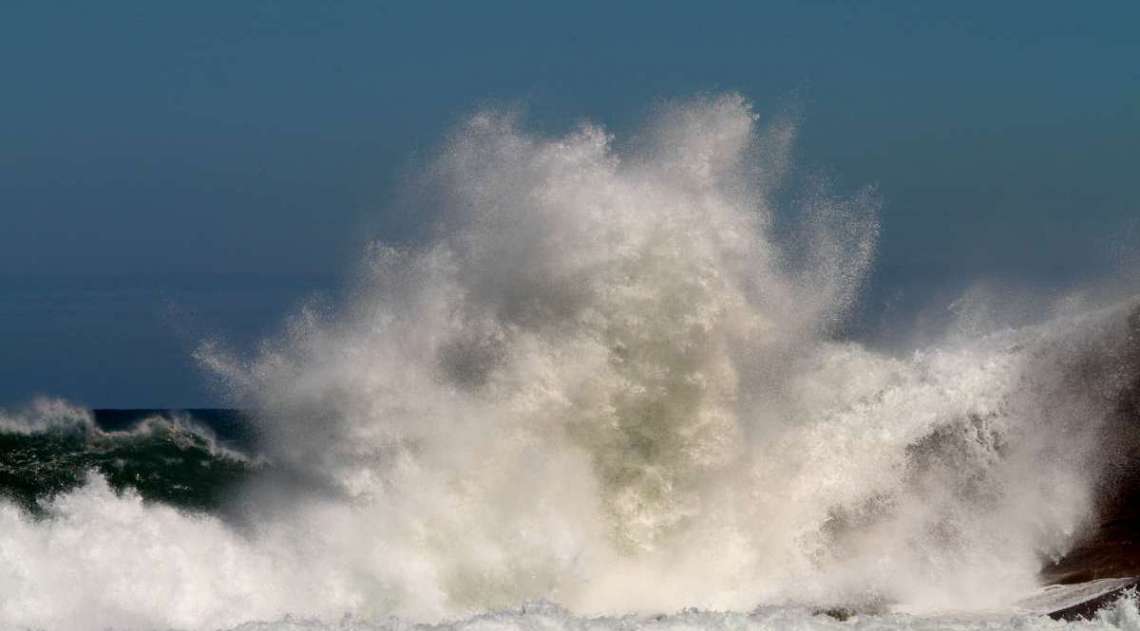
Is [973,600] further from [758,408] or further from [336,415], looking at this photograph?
[336,415]

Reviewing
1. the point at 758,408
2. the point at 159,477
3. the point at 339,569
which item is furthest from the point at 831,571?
the point at 159,477

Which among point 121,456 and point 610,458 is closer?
point 610,458

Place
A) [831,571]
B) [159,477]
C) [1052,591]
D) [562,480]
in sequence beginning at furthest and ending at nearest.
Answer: [159,477] → [562,480] → [831,571] → [1052,591]

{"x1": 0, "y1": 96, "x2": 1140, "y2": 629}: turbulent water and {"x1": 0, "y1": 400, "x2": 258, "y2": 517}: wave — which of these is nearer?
{"x1": 0, "y1": 96, "x2": 1140, "y2": 629}: turbulent water

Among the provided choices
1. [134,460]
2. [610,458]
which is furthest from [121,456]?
[610,458]

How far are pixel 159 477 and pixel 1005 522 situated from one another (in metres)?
19.4

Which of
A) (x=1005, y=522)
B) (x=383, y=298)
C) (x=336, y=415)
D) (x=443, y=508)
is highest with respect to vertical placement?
(x=383, y=298)

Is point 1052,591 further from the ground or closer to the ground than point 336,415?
closer to the ground

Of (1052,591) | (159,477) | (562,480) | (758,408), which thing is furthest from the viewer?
(159,477)

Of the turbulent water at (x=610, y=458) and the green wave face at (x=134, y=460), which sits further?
the green wave face at (x=134, y=460)

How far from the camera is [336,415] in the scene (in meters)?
23.5

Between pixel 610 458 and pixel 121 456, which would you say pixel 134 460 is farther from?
pixel 610 458

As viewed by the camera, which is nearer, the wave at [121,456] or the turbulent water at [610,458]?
the turbulent water at [610,458]

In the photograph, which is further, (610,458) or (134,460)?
(134,460)
